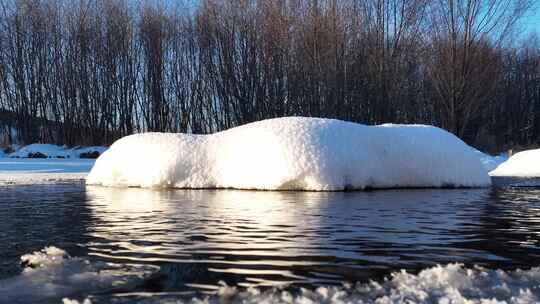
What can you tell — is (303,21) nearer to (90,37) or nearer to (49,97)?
(90,37)

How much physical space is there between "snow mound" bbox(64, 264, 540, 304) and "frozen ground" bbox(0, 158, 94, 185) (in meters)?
11.1

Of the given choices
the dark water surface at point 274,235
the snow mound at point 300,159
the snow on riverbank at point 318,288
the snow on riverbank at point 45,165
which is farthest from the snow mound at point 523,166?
the snow on riverbank at point 318,288

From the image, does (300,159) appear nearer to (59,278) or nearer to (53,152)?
(59,278)

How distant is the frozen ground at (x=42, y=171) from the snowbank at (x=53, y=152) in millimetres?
3026

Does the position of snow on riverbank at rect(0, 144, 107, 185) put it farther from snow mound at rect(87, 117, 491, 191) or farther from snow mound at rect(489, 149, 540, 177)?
snow mound at rect(489, 149, 540, 177)

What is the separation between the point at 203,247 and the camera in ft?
14.0

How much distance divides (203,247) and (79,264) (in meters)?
0.98

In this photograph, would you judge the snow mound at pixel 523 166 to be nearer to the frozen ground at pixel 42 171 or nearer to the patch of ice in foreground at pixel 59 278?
the frozen ground at pixel 42 171

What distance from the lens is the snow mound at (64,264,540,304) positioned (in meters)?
2.75

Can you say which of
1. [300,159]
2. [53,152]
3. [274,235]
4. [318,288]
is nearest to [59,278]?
[318,288]

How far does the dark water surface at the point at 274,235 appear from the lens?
11.4 ft

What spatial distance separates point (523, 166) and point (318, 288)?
602 inches

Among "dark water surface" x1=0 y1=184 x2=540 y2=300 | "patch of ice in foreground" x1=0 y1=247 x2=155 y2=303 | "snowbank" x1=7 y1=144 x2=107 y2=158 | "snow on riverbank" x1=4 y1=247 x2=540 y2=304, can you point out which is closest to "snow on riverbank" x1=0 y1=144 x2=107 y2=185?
"snowbank" x1=7 y1=144 x2=107 y2=158

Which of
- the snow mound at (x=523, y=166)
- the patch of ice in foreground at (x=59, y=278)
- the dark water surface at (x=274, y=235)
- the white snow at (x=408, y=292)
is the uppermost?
the snow mound at (x=523, y=166)
